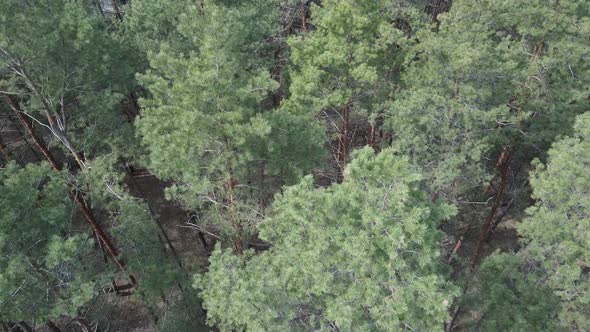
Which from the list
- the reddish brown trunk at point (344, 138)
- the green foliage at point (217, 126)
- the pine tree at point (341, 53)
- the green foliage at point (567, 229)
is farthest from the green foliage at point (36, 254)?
the green foliage at point (567, 229)

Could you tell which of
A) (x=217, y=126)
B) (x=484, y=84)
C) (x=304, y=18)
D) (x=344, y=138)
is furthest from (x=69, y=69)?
(x=304, y=18)

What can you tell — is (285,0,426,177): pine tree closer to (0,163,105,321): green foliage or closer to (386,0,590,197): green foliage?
(386,0,590,197): green foliage

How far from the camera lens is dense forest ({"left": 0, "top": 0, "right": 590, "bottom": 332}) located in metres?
7.57

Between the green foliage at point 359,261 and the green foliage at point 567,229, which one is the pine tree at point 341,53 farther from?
the green foliage at point 359,261

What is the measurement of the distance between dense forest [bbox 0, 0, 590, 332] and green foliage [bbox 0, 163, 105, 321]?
0.05 m

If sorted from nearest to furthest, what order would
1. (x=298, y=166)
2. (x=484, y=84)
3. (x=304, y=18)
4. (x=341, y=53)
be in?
(x=484, y=84) → (x=298, y=166) → (x=341, y=53) → (x=304, y=18)

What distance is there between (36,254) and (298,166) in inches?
276

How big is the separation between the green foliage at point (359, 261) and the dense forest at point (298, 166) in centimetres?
4

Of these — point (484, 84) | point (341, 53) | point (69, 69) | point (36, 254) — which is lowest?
point (36, 254)

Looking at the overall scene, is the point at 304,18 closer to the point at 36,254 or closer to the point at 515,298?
the point at 515,298

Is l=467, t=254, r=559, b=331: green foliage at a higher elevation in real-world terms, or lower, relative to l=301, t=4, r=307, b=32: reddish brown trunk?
lower

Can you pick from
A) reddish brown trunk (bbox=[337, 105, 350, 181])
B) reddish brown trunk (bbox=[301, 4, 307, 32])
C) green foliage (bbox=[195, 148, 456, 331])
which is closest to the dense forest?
green foliage (bbox=[195, 148, 456, 331])

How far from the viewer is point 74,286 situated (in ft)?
30.6

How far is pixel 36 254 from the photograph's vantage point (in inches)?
366
